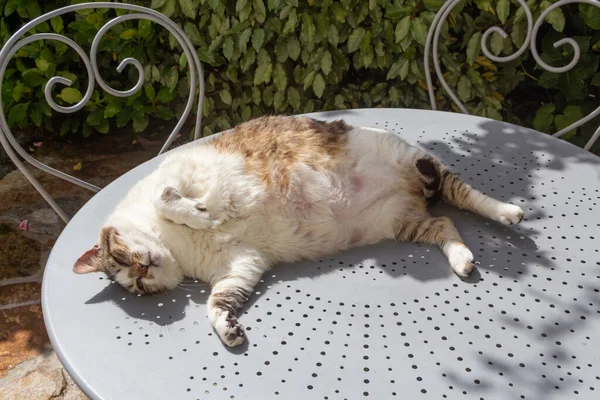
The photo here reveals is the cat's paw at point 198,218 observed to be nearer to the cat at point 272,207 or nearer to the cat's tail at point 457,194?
the cat at point 272,207

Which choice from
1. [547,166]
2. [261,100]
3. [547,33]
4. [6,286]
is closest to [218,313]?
[547,166]

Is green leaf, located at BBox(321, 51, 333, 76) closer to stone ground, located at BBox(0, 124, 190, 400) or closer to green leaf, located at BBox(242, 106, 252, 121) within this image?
green leaf, located at BBox(242, 106, 252, 121)

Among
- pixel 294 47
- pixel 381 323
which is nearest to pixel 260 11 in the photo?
pixel 294 47

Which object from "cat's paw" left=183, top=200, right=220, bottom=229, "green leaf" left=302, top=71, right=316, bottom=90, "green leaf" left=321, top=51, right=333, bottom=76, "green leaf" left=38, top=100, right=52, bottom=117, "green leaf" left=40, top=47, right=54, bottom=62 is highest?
"green leaf" left=321, top=51, right=333, bottom=76

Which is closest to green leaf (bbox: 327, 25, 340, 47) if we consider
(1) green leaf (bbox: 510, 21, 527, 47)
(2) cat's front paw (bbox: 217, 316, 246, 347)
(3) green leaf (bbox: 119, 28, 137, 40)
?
(1) green leaf (bbox: 510, 21, 527, 47)

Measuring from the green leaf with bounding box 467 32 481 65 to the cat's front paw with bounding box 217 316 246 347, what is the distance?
2.56 metres

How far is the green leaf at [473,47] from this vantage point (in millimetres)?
3865

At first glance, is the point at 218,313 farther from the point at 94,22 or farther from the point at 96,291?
the point at 94,22

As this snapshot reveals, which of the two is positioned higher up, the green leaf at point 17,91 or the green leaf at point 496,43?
the green leaf at point 496,43

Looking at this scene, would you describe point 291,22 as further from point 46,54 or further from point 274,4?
point 46,54

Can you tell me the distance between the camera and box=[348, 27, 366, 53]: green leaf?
3.99m

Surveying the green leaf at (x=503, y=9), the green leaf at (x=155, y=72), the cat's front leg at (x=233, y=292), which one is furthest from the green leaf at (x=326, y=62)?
the cat's front leg at (x=233, y=292)

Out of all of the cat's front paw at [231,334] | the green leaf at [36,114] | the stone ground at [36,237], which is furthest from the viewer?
the green leaf at [36,114]

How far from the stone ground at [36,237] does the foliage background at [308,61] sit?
25 centimetres
